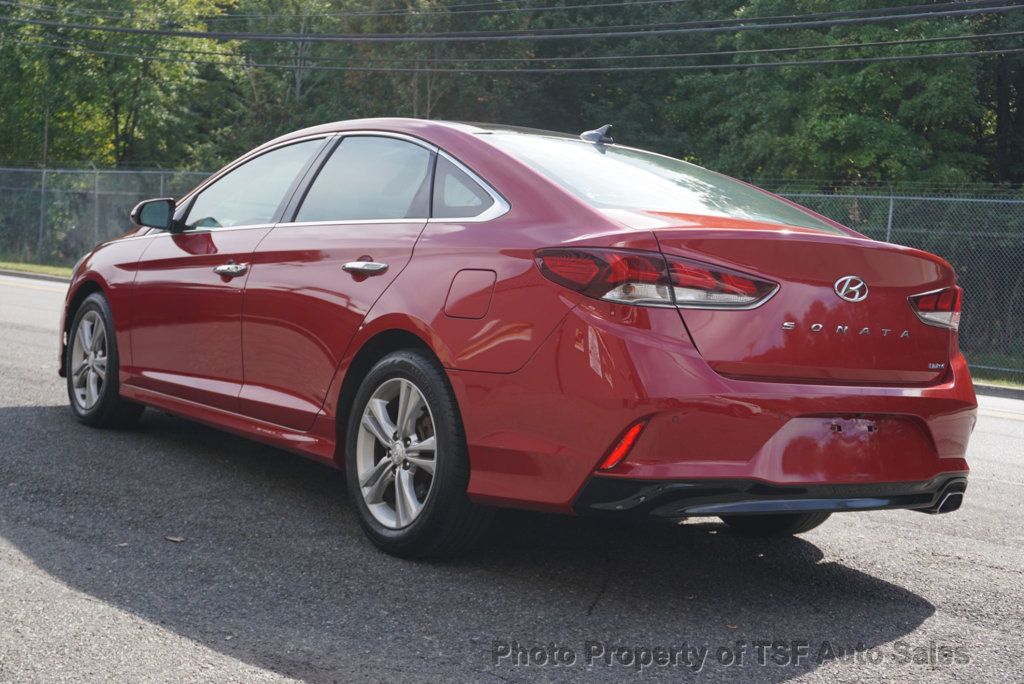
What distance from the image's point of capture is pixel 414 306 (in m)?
4.45

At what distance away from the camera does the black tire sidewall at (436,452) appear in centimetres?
423

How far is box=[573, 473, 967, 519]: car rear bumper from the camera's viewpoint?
12.4 feet

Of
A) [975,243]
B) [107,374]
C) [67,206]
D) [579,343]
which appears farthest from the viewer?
[67,206]

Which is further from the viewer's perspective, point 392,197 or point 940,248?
point 940,248

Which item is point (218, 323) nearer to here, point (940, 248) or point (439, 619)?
point (439, 619)

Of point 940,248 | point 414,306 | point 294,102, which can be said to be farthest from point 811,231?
point 294,102

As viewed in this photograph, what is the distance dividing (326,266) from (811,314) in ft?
6.45

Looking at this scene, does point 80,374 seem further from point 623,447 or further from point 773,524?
point 623,447

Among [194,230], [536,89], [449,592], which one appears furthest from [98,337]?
[536,89]

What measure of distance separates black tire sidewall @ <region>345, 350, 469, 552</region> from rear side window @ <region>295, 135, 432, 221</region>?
0.62 m

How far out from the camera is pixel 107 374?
259 inches

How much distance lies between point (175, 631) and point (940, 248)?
16.1m

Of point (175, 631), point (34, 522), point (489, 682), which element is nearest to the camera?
point (489, 682)

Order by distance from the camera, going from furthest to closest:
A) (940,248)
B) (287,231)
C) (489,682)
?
(940,248), (287,231), (489,682)
